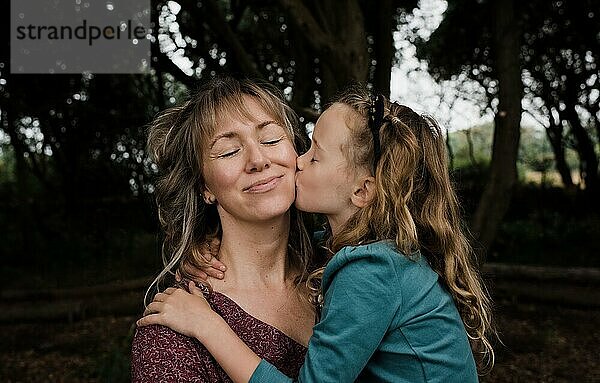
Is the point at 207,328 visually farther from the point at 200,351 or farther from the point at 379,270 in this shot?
the point at 379,270

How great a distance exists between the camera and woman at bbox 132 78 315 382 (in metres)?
1.84

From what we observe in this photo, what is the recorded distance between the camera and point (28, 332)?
22.9ft

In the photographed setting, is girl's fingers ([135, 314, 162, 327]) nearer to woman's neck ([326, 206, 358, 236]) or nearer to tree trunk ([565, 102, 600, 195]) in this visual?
woman's neck ([326, 206, 358, 236])

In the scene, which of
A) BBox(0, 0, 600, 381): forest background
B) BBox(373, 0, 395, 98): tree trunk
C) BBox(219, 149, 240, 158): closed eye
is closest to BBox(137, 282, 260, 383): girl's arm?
BBox(219, 149, 240, 158): closed eye

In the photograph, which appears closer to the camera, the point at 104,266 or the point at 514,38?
the point at 514,38

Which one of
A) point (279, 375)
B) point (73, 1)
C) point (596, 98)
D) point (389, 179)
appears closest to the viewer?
point (279, 375)

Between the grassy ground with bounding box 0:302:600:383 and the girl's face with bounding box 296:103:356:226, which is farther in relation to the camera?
the grassy ground with bounding box 0:302:600:383

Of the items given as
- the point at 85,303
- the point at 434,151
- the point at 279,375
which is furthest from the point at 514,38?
the point at 85,303

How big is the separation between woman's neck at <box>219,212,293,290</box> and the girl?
0.37ft

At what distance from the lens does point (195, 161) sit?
202 centimetres

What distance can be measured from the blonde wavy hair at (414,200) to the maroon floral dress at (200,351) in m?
0.24

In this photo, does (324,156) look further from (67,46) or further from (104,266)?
(104,266)

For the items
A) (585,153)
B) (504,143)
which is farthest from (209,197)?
(585,153)

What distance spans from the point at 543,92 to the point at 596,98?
735mm
